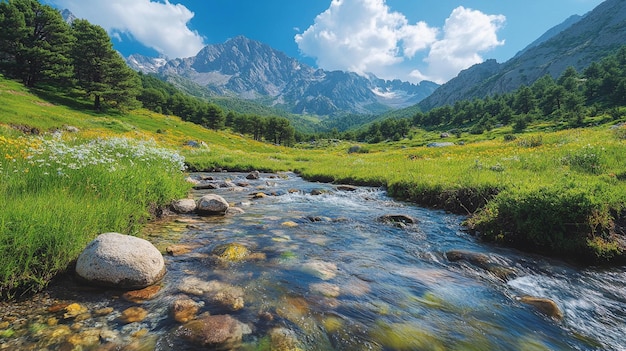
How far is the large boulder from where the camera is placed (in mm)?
4758

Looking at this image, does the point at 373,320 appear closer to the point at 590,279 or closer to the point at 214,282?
the point at 214,282

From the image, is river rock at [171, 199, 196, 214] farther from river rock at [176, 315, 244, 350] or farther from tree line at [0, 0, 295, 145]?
tree line at [0, 0, 295, 145]

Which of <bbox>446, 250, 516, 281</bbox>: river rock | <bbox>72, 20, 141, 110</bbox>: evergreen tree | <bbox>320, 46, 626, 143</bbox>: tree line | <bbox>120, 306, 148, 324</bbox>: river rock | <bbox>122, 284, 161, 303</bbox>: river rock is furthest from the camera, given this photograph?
<bbox>320, 46, 626, 143</bbox>: tree line

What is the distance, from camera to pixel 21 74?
215ft

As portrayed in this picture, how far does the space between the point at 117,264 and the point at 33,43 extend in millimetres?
92217

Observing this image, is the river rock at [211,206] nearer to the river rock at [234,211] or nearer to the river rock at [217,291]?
the river rock at [234,211]

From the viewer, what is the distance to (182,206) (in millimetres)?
10398

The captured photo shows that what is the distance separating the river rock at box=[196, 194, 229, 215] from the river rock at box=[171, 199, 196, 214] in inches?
10.2

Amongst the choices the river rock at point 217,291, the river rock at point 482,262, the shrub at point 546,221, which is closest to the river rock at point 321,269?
the river rock at point 217,291

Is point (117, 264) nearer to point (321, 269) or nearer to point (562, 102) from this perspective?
point (321, 269)

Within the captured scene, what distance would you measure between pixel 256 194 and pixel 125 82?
70.7m

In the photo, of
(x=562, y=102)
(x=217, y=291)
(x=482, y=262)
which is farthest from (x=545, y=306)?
(x=562, y=102)

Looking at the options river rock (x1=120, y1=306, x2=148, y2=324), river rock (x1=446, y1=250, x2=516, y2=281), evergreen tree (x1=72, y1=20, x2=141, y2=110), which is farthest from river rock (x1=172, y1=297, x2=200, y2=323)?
evergreen tree (x1=72, y1=20, x2=141, y2=110)

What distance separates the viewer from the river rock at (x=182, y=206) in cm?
1026
